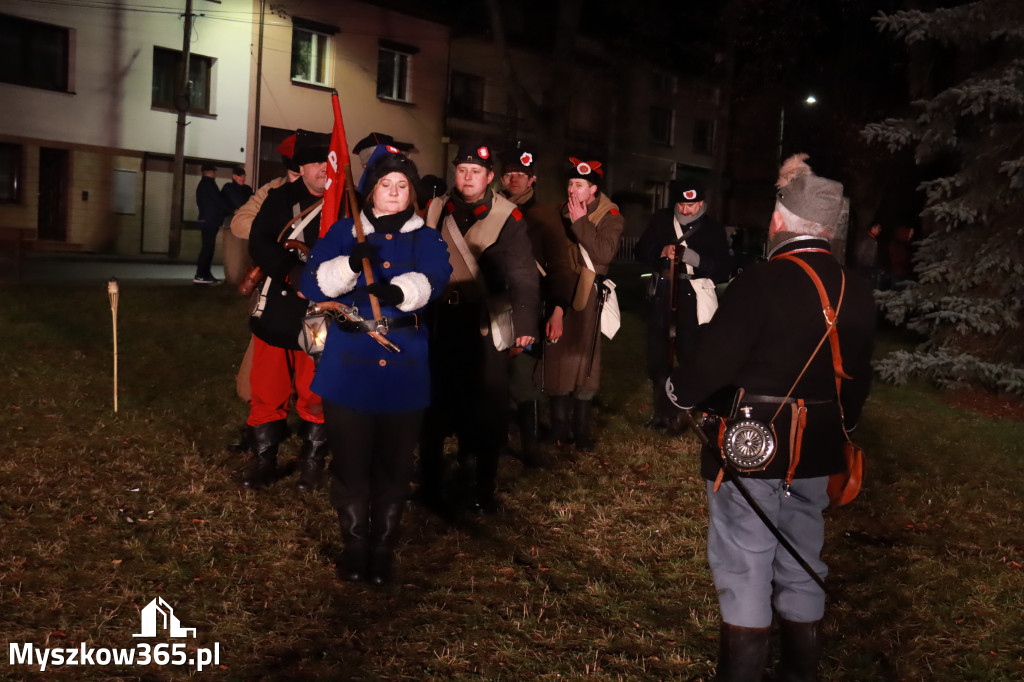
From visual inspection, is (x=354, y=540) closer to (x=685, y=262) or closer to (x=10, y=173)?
(x=685, y=262)

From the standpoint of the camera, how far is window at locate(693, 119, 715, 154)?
2019 inches

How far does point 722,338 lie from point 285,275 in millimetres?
3199

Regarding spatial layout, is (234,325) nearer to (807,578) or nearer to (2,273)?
(2,273)

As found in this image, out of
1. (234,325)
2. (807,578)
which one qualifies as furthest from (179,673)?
(234,325)

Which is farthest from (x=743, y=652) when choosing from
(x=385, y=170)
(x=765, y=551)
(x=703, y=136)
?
(x=703, y=136)

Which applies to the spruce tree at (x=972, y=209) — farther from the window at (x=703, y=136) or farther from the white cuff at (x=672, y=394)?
the window at (x=703, y=136)

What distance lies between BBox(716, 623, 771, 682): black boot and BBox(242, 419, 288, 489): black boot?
3661 mm

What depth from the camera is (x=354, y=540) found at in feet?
16.9

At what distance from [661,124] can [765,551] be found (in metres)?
46.9

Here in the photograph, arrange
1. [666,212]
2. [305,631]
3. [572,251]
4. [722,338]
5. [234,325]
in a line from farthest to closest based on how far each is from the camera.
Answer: [234,325] → [666,212] → [572,251] → [305,631] → [722,338]

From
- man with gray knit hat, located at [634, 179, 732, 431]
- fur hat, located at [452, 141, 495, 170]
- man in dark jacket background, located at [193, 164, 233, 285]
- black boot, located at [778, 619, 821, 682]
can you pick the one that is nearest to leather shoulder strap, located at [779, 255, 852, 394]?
black boot, located at [778, 619, 821, 682]

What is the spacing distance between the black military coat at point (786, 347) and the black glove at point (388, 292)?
1.44 metres

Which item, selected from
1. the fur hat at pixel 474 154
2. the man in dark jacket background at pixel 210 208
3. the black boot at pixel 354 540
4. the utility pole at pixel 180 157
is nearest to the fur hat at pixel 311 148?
the fur hat at pixel 474 154

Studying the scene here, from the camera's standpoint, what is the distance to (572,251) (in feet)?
25.2
